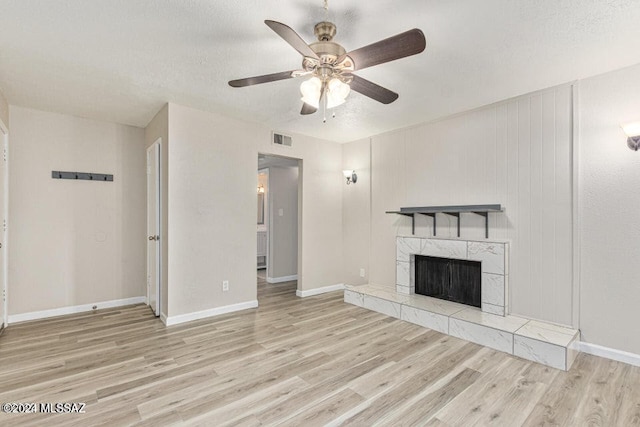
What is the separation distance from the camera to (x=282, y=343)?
3.11 metres

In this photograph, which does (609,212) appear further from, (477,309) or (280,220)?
(280,220)

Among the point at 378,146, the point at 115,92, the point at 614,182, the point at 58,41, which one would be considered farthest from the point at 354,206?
the point at 58,41

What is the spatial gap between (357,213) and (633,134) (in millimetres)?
3342

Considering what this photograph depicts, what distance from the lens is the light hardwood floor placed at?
6.54ft

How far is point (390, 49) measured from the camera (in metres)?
1.73

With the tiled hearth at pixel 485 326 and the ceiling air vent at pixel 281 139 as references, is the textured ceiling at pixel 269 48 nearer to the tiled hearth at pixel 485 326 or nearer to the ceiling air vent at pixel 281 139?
the ceiling air vent at pixel 281 139

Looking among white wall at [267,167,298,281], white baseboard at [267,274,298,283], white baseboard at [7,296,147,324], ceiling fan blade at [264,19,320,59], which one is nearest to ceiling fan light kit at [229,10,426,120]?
ceiling fan blade at [264,19,320,59]

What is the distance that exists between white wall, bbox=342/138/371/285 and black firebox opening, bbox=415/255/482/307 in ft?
3.24

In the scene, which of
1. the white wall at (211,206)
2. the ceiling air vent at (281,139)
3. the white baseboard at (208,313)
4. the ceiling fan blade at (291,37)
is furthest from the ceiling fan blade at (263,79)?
the white baseboard at (208,313)

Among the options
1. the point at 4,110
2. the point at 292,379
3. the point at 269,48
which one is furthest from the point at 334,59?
the point at 4,110

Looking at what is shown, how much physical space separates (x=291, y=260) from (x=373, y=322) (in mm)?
2815

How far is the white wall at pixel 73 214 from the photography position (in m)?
3.73

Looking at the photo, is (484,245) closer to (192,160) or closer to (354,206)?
(354,206)

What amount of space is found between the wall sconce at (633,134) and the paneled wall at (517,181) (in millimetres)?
411
